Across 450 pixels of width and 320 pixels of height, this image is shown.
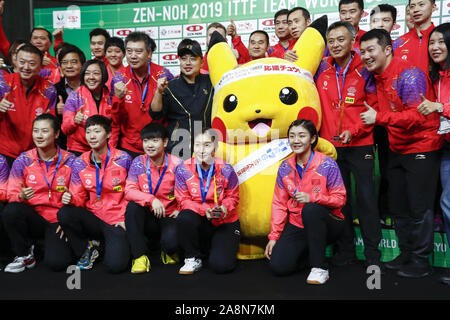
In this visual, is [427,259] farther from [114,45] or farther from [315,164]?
[114,45]

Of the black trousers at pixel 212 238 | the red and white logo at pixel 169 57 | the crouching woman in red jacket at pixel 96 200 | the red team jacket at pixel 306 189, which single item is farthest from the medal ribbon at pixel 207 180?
the red and white logo at pixel 169 57

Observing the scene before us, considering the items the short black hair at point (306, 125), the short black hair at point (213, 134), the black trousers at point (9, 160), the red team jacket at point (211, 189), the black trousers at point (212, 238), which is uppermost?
the short black hair at point (306, 125)

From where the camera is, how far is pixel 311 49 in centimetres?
333

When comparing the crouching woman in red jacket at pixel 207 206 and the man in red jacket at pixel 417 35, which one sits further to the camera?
the man in red jacket at pixel 417 35

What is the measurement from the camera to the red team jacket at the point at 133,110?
3705mm

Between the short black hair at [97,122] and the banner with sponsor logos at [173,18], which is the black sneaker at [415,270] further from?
the banner with sponsor logos at [173,18]

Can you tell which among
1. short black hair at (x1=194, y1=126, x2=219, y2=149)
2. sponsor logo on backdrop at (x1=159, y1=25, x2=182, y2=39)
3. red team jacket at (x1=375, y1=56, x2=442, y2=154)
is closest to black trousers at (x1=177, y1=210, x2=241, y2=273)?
short black hair at (x1=194, y1=126, x2=219, y2=149)

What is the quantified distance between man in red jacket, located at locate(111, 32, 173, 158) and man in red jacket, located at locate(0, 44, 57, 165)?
0.64 m

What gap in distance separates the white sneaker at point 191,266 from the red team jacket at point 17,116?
68.0 inches

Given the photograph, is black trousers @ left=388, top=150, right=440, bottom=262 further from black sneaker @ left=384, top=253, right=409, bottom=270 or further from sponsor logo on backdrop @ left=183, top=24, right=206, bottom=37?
sponsor logo on backdrop @ left=183, top=24, right=206, bottom=37

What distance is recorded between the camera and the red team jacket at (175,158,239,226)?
3.11 meters

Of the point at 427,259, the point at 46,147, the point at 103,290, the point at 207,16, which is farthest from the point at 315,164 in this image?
the point at 207,16

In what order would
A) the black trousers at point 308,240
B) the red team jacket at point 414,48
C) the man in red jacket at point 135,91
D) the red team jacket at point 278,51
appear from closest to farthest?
the black trousers at point 308,240
the red team jacket at point 414,48
the man in red jacket at point 135,91
the red team jacket at point 278,51

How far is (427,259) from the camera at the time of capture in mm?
2922
